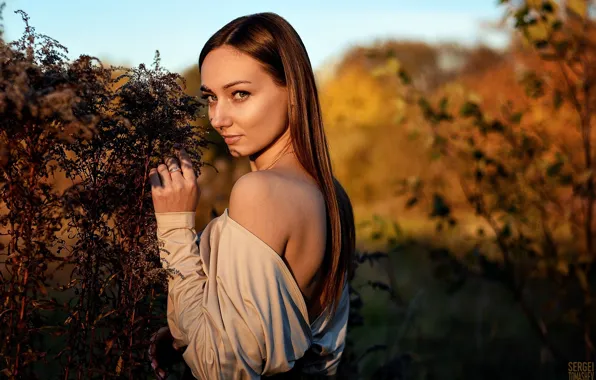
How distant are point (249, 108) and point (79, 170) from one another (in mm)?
548

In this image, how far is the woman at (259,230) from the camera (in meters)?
2.03

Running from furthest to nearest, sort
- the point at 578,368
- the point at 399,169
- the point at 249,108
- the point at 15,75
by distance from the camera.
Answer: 1. the point at 399,169
2. the point at 578,368
3. the point at 249,108
4. the point at 15,75

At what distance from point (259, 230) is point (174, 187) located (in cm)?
28

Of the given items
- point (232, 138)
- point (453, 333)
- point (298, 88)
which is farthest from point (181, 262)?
point (453, 333)

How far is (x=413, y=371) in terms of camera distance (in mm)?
5570

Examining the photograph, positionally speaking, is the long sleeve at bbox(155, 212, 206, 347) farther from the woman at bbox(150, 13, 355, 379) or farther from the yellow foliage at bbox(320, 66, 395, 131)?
the yellow foliage at bbox(320, 66, 395, 131)

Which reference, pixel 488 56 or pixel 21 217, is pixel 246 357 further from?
pixel 488 56

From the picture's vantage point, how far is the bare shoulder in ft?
6.73

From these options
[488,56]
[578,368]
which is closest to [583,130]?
[578,368]

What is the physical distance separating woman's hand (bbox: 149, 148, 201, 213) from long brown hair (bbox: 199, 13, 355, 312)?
38 centimetres

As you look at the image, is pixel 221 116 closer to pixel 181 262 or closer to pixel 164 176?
pixel 164 176

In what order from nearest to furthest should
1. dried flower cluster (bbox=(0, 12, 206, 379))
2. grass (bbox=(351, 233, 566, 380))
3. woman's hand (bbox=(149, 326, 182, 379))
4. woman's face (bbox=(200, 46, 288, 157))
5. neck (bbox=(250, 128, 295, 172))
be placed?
dried flower cluster (bbox=(0, 12, 206, 379)) < woman's hand (bbox=(149, 326, 182, 379)) < woman's face (bbox=(200, 46, 288, 157)) < neck (bbox=(250, 128, 295, 172)) < grass (bbox=(351, 233, 566, 380))

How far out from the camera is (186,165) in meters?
2.14

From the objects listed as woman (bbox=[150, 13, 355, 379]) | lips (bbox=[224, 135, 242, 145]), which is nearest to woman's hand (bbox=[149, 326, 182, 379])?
woman (bbox=[150, 13, 355, 379])
